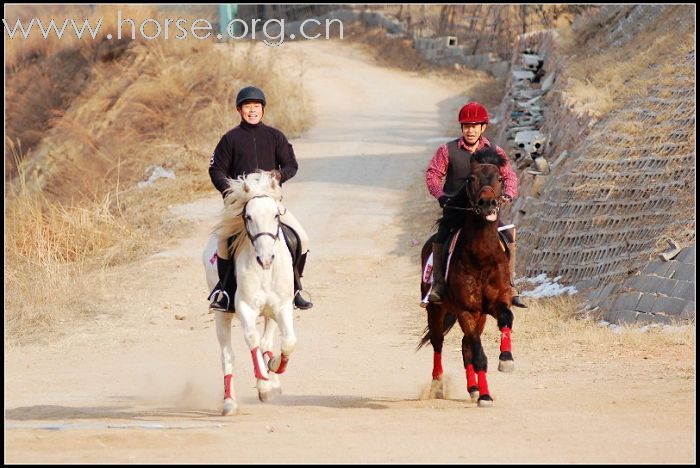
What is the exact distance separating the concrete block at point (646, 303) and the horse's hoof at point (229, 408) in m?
5.35

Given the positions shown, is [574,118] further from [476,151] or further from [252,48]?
[252,48]

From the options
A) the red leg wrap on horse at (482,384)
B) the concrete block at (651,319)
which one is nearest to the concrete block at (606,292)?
the concrete block at (651,319)

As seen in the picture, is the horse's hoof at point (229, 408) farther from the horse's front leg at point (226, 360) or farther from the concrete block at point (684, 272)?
the concrete block at point (684, 272)

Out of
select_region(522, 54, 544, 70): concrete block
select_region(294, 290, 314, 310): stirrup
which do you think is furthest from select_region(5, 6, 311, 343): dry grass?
select_region(294, 290, 314, 310): stirrup

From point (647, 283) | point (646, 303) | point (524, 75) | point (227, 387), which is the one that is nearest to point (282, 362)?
point (227, 387)

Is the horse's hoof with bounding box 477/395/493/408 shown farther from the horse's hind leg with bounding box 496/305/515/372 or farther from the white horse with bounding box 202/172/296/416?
the white horse with bounding box 202/172/296/416

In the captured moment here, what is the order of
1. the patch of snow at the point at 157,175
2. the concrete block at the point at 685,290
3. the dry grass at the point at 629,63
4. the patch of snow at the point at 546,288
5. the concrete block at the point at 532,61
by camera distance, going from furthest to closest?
the concrete block at the point at 532,61 → the patch of snow at the point at 157,175 → the dry grass at the point at 629,63 → the patch of snow at the point at 546,288 → the concrete block at the point at 685,290

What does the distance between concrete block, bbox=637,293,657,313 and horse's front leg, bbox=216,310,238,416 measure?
511 centimetres

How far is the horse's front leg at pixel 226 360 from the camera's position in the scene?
10.3 meters

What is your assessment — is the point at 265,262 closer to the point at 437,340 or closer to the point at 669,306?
the point at 437,340

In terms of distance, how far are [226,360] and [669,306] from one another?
5366 millimetres

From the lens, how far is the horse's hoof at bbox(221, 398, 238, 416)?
10.3 meters

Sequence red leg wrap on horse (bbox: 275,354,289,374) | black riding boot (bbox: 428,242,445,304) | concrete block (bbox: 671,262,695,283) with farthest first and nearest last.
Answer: concrete block (bbox: 671,262,695,283)
black riding boot (bbox: 428,242,445,304)
red leg wrap on horse (bbox: 275,354,289,374)

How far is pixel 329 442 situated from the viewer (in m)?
8.39
